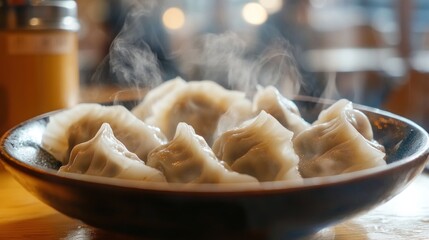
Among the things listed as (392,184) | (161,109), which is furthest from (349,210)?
(161,109)

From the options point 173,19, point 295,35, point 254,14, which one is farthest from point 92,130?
point 254,14

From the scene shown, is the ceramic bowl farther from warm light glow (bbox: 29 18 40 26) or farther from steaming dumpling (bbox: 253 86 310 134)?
warm light glow (bbox: 29 18 40 26)

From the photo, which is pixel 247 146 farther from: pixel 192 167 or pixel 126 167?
pixel 126 167

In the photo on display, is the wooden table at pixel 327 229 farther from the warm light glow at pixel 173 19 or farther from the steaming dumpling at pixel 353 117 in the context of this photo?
the warm light glow at pixel 173 19

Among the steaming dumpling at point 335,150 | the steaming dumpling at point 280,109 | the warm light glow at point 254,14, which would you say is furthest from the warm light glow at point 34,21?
the warm light glow at point 254,14

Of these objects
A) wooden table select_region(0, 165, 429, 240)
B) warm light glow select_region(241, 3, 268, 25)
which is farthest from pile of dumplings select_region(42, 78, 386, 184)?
warm light glow select_region(241, 3, 268, 25)

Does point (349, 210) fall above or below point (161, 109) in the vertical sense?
above
